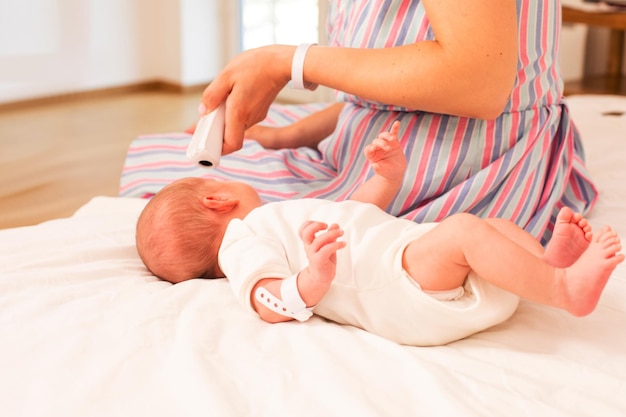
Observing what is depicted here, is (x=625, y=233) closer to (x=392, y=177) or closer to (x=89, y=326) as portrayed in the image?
(x=392, y=177)

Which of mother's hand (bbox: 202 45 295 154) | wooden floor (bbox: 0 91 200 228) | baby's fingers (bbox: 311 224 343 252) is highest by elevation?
mother's hand (bbox: 202 45 295 154)

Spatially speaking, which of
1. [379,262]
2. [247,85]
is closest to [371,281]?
[379,262]

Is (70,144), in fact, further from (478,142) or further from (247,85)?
(478,142)

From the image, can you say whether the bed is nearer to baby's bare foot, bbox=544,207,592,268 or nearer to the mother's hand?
baby's bare foot, bbox=544,207,592,268

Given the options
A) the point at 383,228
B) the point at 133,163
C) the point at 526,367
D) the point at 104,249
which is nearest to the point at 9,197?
the point at 133,163

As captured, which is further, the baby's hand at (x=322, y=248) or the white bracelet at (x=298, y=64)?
the white bracelet at (x=298, y=64)

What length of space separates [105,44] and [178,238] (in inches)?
107

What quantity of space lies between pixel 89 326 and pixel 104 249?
0.81ft

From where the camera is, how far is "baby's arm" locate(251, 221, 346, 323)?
2.99ft

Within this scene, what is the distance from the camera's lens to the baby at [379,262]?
3.02 ft

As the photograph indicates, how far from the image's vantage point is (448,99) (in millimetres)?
1108

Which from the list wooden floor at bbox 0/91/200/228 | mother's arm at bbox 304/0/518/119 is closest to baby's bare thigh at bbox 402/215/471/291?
mother's arm at bbox 304/0/518/119

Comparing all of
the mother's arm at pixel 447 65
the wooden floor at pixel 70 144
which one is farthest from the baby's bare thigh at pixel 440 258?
the wooden floor at pixel 70 144

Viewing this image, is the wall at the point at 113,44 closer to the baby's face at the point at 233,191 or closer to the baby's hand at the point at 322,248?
the baby's face at the point at 233,191
